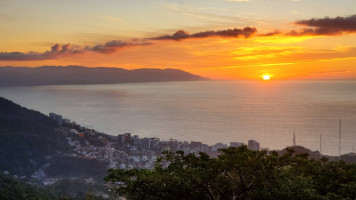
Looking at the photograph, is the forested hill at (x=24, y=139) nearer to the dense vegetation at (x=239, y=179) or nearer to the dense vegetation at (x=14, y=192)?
the dense vegetation at (x=14, y=192)

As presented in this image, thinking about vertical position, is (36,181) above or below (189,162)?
below

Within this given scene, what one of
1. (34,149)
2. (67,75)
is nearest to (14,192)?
(34,149)

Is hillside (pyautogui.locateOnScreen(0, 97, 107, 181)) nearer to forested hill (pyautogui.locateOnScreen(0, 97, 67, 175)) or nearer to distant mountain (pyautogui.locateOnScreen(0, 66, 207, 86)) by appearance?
forested hill (pyautogui.locateOnScreen(0, 97, 67, 175))

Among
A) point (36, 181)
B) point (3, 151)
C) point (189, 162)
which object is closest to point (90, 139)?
point (3, 151)

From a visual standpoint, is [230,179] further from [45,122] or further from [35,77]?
[35,77]

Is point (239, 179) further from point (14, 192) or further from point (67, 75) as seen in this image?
point (67, 75)

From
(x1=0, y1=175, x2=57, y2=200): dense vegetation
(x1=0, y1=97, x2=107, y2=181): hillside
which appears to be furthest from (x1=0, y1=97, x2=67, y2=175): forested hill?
(x1=0, y1=175, x2=57, y2=200): dense vegetation

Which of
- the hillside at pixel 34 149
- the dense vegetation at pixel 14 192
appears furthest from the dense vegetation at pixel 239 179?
the hillside at pixel 34 149
